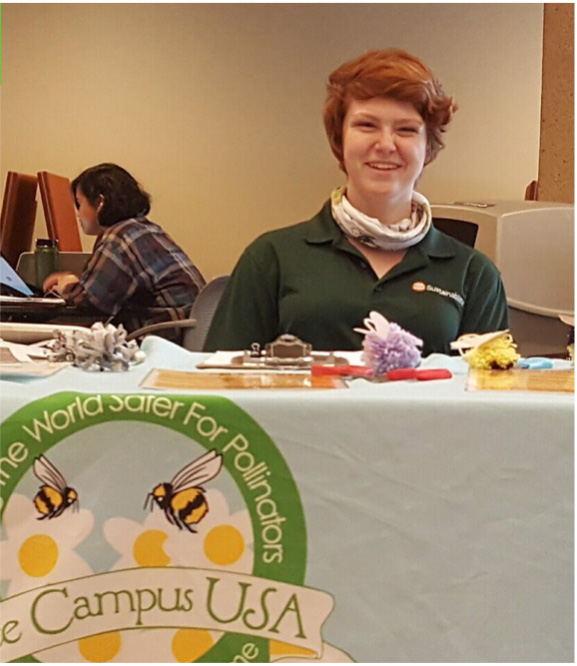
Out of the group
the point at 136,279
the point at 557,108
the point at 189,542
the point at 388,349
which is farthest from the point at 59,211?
the point at 189,542

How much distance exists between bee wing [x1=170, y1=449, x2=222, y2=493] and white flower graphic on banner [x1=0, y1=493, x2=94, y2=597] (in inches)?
3.4

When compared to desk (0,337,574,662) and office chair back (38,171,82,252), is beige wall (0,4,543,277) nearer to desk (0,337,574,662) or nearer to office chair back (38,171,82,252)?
office chair back (38,171,82,252)

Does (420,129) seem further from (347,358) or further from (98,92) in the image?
(98,92)

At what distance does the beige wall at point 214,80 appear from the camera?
4.03 meters

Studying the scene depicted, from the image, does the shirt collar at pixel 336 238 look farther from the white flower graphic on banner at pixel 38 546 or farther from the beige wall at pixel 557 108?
the beige wall at pixel 557 108

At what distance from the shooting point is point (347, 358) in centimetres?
105

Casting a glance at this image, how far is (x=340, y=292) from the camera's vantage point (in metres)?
1.36

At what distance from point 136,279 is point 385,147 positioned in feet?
4.65

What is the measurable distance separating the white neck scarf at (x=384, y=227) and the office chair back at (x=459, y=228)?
3.18 ft

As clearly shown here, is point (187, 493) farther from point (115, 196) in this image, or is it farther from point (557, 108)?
point (557, 108)

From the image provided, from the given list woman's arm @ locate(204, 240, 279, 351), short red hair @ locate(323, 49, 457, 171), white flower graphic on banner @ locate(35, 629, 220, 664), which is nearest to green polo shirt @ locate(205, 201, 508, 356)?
woman's arm @ locate(204, 240, 279, 351)

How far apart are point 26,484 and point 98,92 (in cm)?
352

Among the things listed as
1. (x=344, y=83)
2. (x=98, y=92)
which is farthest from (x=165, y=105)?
Answer: (x=344, y=83)

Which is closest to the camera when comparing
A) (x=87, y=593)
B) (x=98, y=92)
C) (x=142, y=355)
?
(x=87, y=593)
